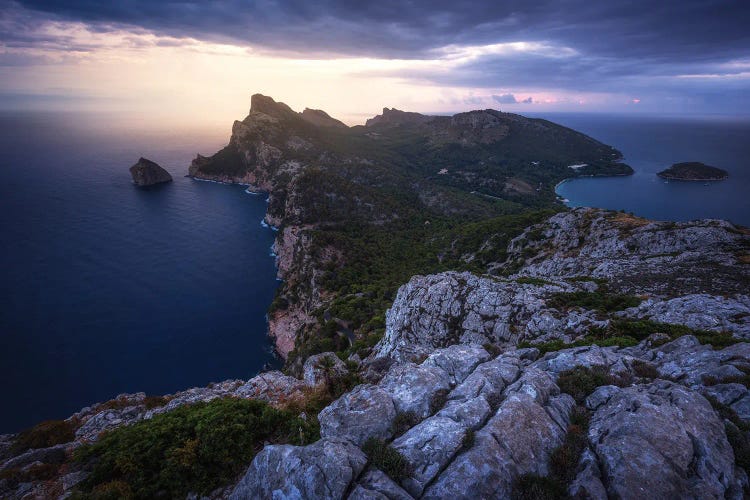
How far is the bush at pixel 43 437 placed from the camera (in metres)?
19.4

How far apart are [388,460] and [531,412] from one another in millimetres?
5674

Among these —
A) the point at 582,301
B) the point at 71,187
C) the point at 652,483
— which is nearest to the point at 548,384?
the point at 652,483

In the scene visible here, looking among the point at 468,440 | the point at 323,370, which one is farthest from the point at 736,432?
the point at 323,370

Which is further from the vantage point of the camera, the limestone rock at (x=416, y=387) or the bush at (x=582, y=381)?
the bush at (x=582, y=381)

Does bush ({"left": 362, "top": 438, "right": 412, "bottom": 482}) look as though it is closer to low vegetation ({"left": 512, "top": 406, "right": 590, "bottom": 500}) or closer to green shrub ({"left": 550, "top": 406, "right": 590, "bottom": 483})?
low vegetation ({"left": 512, "top": 406, "right": 590, "bottom": 500})

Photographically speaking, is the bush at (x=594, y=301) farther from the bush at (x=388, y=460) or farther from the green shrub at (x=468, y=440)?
the bush at (x=388, y=460)

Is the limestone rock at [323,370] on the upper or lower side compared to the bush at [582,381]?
lower

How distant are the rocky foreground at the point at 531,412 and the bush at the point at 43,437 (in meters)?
0.28

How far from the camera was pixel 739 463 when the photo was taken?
10.5 meters

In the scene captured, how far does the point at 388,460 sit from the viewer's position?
1092cm

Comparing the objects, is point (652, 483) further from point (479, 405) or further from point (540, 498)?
point (479, 405)

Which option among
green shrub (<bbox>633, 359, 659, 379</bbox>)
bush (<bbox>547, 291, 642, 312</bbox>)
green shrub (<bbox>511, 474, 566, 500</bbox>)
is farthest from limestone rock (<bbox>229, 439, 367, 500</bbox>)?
bush (<bbox>547, 291, 642, 312</bbox>)

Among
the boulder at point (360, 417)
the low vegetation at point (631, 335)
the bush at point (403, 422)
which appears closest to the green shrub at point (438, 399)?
the bush at point (403, 422)

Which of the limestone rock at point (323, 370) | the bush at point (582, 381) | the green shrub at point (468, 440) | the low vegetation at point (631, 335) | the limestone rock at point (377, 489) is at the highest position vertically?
the green shrub at point (468, 440)
